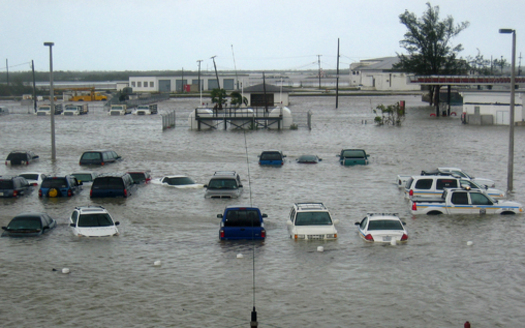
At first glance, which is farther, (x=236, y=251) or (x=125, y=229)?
(x=125, y=229)

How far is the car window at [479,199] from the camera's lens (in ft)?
83.3

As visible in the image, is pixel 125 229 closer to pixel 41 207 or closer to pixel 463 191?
pixel 41 207

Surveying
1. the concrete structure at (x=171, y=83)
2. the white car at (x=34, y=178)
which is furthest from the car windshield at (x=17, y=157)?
the concrete structure at (x=171, y=83)

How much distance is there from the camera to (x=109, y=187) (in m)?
30.0

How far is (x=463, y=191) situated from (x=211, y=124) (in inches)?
1746

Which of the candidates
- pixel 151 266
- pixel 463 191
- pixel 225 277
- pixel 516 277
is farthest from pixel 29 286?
pixel 463 191

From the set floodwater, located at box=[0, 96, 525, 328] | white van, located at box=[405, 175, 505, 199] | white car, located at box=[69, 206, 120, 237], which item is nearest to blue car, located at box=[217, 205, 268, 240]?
floodwater, located at box=[0, 96, 525, 328]

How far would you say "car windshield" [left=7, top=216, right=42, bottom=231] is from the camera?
22.9m

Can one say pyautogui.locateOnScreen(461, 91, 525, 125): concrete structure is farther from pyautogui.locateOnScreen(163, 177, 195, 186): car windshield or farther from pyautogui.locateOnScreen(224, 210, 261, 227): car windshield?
pyautogui.locateOnScreen(224, 210, 261, 227): car windshield

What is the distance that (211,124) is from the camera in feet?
222

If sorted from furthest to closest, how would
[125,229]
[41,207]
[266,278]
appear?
[41,207], [125,229], [266,278]

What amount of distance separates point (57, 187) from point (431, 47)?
269 ft

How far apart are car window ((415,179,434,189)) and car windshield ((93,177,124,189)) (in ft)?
41.4

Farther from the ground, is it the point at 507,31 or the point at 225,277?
the point at 507,31
